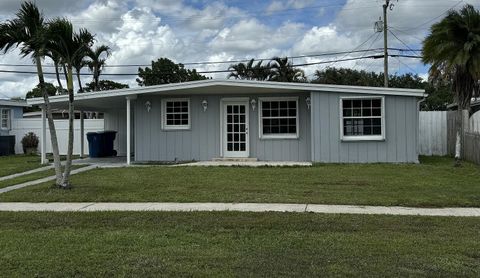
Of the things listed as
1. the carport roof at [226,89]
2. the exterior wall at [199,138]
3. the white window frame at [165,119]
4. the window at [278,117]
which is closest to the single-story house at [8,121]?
Result: the carport roof at [226,89]

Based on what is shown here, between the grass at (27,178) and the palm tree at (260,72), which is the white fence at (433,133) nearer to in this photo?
the grass at (27,178)

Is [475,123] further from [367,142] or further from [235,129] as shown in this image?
[235,129]

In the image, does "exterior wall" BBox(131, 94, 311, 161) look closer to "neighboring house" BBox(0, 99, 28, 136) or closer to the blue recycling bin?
the blue recycling bin

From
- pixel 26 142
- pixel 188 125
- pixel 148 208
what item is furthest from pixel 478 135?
pixel 26 142

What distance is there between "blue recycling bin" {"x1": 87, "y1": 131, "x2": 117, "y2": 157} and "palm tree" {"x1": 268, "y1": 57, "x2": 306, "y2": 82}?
2115cm

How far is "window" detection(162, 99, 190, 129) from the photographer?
60.2 feet

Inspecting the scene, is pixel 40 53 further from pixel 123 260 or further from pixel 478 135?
pixel 478 135

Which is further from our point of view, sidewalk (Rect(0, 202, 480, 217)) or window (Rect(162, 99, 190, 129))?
window (Rect(162, 99, 190, 129))

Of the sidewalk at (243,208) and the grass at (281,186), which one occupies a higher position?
the grass at (281,186)

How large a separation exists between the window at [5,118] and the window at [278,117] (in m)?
16.2

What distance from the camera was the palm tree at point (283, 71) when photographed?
4081 centimetres

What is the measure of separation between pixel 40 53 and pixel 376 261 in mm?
8558

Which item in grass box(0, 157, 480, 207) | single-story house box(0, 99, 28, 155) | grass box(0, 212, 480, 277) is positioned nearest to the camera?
grass box(0, 212, 480, 277)

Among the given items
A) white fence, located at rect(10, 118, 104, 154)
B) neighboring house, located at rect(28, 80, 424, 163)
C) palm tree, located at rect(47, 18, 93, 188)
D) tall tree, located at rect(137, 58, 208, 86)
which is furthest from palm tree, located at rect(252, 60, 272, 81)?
palm tree, located at rect(47, 18, 93, 188)
